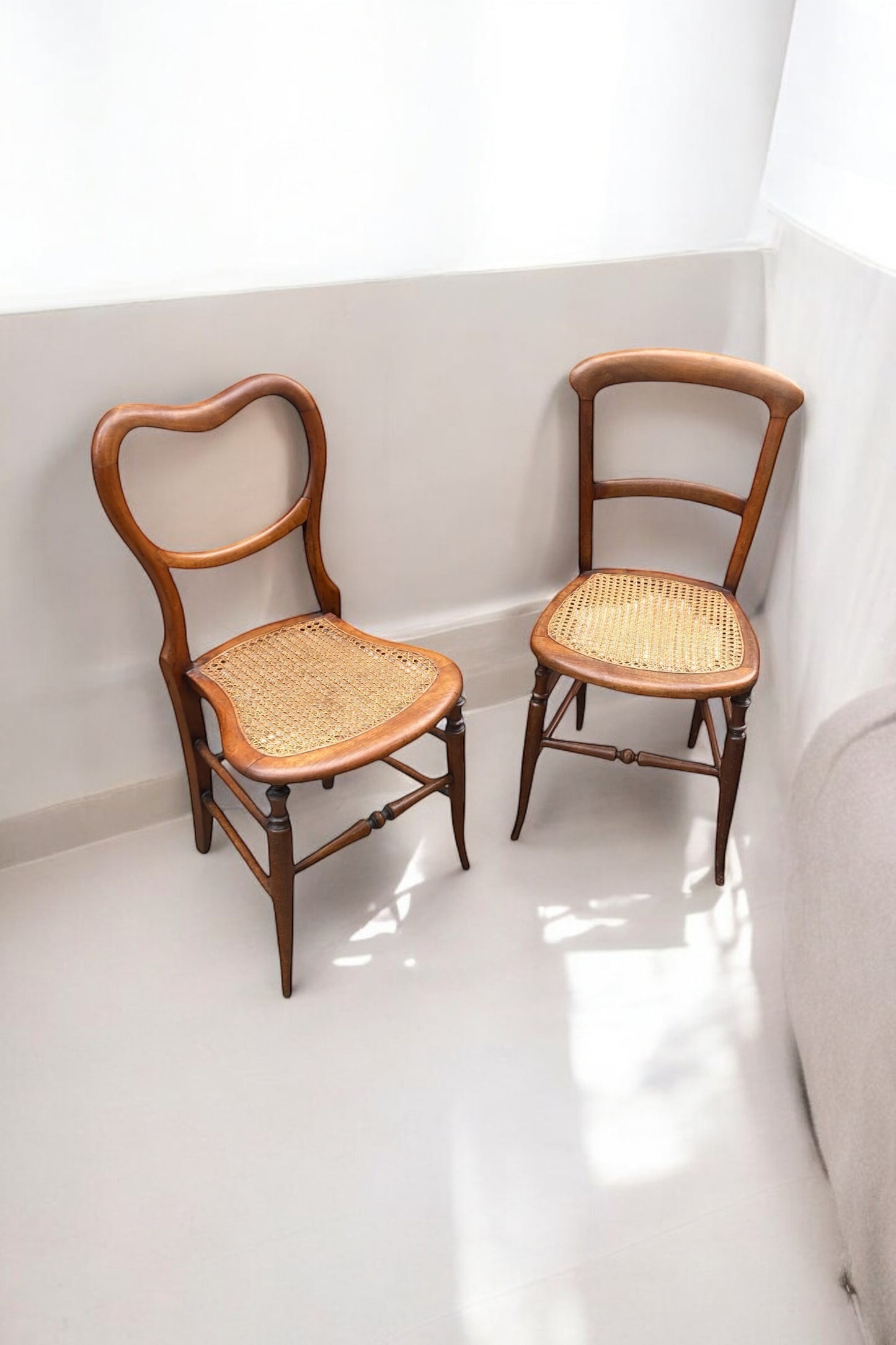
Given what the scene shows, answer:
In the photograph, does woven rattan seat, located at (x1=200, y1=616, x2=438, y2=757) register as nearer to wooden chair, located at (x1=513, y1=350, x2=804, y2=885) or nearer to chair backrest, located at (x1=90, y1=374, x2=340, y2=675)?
chair backrest, located at (x1=90, y1=374, x2=340, y2=675)

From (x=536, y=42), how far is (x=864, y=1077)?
71.3 inches

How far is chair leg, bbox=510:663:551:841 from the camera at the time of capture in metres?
2.12

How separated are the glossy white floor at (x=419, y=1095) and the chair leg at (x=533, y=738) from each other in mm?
85

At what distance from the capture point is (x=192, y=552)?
204cm

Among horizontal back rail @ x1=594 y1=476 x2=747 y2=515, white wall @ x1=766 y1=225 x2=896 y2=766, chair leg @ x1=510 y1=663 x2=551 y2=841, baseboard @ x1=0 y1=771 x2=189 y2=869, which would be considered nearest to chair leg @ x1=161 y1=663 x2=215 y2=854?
baseboard @ x1=0 y1=771 x2=189 y2=869

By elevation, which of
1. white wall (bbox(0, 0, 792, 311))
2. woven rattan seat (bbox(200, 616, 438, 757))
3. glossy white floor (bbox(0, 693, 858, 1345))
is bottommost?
glossy white floor (bbox(0, 693, 858, 1345))

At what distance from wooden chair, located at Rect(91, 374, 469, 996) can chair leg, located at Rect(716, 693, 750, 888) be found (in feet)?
1.64

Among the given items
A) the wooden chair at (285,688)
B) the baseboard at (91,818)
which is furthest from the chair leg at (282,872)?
the baseboard at (91,818)

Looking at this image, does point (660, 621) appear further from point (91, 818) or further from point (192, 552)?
point (91, 818)

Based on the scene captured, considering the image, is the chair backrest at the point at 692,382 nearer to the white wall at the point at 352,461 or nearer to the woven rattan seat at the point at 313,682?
the white wall at the point at 352,461

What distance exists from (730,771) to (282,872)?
867mm

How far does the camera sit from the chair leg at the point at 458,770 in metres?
1.99

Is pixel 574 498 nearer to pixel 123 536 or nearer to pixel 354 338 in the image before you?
pixel 354 338

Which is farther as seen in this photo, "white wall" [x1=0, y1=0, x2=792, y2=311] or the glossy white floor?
"white wall" [x1=0, y1=0, x2=792, y2=311]
